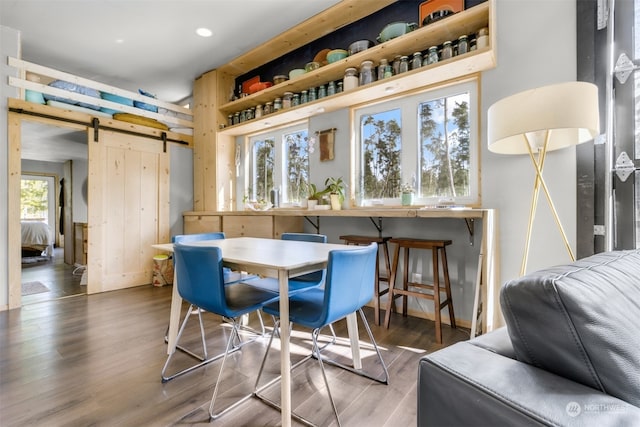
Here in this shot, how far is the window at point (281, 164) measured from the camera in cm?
397

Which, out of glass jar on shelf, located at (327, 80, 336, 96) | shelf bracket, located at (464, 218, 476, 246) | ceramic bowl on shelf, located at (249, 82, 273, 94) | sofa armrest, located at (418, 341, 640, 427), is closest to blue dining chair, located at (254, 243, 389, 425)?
sofa armrest, located at (418, 341, 640, 427)

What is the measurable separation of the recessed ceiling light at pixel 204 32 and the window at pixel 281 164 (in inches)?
53.1

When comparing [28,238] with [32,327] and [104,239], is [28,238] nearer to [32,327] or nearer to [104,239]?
[104,239]

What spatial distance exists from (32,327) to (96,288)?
1246mm

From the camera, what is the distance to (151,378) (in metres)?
1.84

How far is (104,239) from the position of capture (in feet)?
13.0

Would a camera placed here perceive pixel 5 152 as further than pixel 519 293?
Yes

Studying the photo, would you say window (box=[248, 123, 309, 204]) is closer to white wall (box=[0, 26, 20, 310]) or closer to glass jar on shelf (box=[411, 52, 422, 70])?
glass jar on shelf (box=[411, 52, 422, 70])

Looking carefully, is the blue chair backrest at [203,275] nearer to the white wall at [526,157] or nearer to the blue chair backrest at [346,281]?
the blue chair backrest at [346,281]

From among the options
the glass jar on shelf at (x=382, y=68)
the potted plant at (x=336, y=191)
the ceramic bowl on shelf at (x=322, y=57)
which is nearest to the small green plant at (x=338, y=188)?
the potted plant at (x=336, y=191)

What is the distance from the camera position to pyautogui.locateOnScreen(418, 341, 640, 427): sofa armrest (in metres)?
0.53

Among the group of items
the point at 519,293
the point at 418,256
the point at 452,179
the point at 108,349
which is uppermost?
the point at 452,179

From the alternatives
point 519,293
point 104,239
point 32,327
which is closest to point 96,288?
point 104,239

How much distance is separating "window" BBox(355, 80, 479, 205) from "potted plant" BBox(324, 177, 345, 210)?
0.19 m
